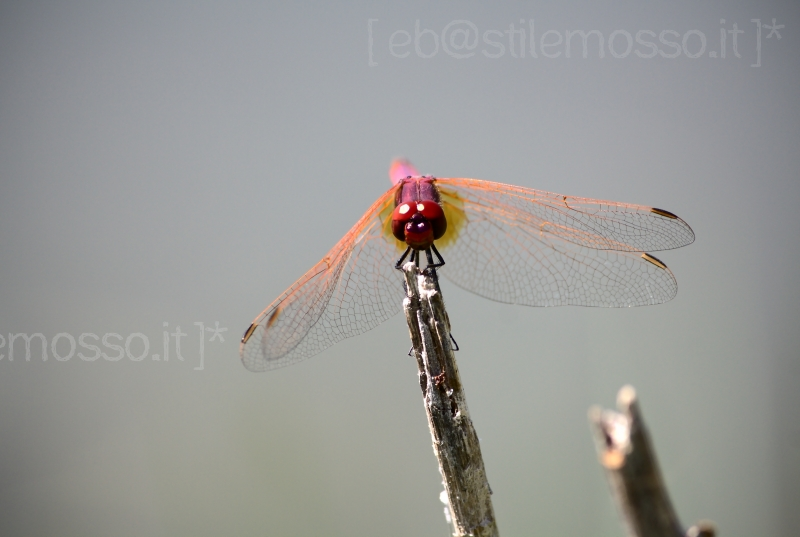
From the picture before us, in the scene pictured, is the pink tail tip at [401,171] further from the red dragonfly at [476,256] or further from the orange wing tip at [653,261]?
the orange wing tip at [653,261]

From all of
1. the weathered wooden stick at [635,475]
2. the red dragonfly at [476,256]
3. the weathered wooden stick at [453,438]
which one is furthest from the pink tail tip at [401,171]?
the weathered wooden stick at [635,475]

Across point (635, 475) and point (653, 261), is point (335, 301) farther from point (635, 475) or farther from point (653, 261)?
point (635, 475)

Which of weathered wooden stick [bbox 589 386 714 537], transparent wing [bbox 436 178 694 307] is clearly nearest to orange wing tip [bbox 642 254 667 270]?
transparent wing [bbox 436 178 694 307]

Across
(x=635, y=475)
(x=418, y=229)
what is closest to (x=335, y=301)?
(x=418, y=229)

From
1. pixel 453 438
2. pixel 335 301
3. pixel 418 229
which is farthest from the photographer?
pixel 335 301

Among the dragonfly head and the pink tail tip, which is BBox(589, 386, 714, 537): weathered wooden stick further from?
the pink tail tip

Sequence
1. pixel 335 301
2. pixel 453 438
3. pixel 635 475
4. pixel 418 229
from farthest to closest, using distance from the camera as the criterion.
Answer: pixel 335 301 < pixel 418 229 < pixel 453 438 < pixel 635 475

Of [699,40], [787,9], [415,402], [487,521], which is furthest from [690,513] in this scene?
[787,9]

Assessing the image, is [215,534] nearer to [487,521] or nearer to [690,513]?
[487,521]
